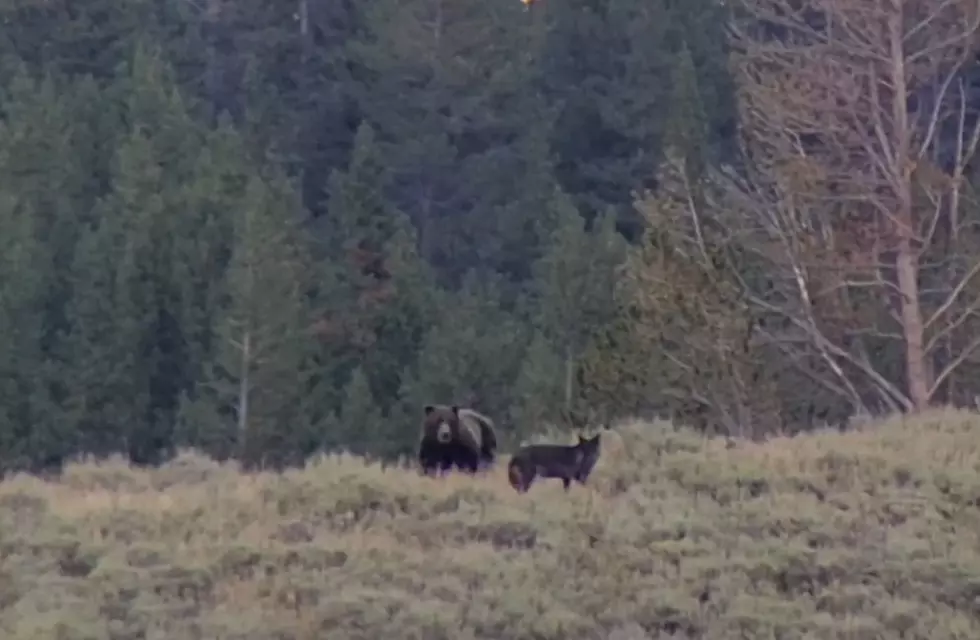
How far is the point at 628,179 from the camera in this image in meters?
38.6

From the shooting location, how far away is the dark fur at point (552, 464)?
25.9 feet

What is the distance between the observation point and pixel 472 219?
126 ft

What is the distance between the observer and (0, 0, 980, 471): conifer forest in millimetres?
15156

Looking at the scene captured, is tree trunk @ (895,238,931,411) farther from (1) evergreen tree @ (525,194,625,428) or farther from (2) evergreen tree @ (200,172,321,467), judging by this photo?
(2) evergreen tree @ (200,172,321,467)

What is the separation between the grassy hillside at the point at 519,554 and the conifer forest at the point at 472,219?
650cm

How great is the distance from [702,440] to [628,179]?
98.0 ft

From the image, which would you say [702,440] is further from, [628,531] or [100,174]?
[100,174]

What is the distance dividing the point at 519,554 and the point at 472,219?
105ft

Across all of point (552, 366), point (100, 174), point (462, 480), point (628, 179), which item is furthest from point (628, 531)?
point (628, 179)

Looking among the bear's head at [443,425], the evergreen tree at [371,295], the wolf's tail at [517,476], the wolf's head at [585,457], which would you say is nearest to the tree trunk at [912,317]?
the bear's head at [443,425]

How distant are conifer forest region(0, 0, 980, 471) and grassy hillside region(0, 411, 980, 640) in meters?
6.50

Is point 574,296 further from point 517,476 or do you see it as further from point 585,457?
point 517,476

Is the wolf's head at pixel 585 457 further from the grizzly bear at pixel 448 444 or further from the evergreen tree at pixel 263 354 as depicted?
the evergreen tree at pixel 263 354

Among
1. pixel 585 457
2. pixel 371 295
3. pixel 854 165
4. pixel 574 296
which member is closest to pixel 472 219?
pixel 371 295
